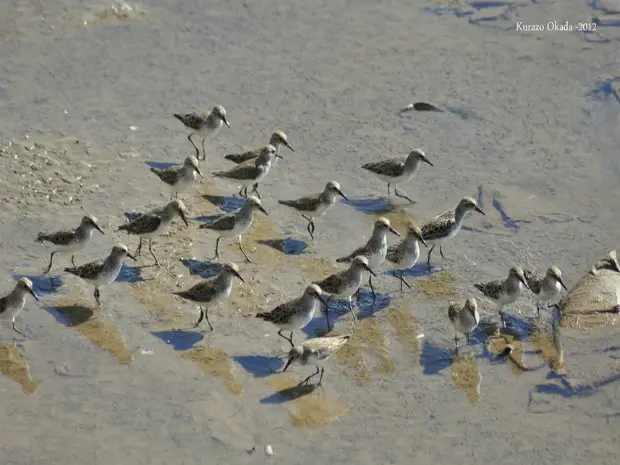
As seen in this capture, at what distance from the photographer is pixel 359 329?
12.3 meters

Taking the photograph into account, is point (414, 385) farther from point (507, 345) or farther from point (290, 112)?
point (290, 112)

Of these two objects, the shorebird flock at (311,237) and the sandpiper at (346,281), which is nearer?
the shorebird flock at (311,237)

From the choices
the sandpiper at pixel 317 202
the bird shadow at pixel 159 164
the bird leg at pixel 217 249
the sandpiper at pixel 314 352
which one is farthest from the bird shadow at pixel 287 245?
the sandpiper at pixel 314 352

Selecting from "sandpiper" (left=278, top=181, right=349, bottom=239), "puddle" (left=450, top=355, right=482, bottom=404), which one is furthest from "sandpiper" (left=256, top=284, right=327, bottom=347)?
"sandpiper" (left=278, top=181, right=349, bottom=239)

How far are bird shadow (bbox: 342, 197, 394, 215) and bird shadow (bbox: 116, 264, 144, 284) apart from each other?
3.12 meters

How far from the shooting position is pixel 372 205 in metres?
14.9

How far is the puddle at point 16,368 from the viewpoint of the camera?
36.2ft

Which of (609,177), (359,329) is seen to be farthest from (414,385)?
(609,177)

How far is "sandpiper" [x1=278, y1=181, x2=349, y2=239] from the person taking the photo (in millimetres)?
13891

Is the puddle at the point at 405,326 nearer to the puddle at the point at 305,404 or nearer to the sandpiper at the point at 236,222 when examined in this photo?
the puddle at the point at 305,404

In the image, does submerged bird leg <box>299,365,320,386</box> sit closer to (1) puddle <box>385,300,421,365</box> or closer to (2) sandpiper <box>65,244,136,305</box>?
(1) puddle <box>385,300,421,365</box>

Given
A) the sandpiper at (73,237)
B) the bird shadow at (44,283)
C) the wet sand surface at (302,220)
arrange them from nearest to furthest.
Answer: the wet sand surface at (302,220), the bird shadow at (44,283), the sandpiper at (73,237)

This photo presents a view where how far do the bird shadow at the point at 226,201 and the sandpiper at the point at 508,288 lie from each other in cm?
388

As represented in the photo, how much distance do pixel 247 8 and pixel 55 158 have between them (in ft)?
18.5
